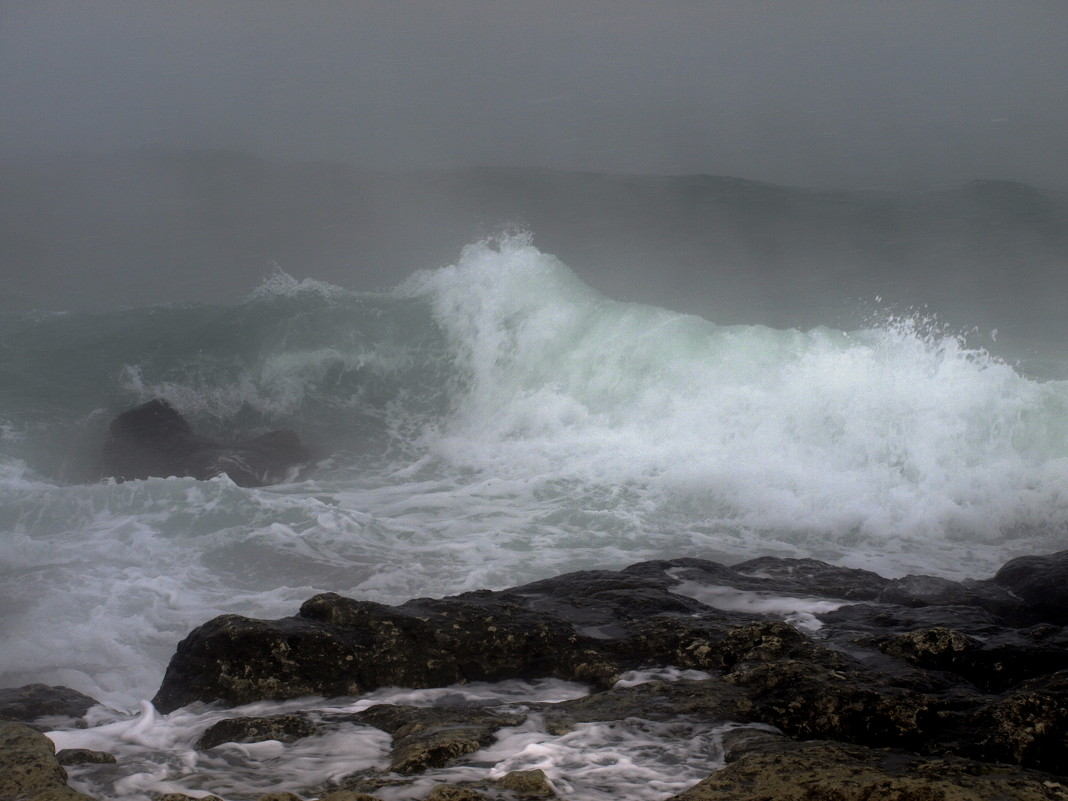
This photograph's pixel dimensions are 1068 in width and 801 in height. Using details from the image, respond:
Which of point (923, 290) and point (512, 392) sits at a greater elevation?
point (923, 290)

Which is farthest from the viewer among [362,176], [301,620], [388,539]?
[362,176]

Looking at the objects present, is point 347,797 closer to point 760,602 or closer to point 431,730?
point 431,730

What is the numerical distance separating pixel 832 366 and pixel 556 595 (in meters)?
10.8

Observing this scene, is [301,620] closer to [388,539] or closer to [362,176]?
[388,539]

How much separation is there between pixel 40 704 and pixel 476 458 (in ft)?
34.4

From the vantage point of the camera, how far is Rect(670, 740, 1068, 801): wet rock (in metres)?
2.69

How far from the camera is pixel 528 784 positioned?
3162 millimetres

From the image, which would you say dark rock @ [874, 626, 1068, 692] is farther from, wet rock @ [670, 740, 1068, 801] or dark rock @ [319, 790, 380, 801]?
dark rock @ [319, 790, 380, 801]

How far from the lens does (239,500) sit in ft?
39.8

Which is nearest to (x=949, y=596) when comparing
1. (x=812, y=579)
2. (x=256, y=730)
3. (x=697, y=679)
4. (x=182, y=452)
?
(x=812, y=579)

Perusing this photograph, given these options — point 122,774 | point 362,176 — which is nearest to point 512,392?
point 122,774

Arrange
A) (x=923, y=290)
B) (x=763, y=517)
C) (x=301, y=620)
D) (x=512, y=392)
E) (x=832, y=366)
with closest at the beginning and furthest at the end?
(x=301, y=620) → (x=763, y=517) → (x=832, y=366) → (x=512, y=392) → (x=923, y=290)

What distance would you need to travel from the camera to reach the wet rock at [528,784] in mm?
3129

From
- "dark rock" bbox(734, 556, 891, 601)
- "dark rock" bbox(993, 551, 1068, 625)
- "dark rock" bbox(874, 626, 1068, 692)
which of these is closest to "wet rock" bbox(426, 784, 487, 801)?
"dark rock" bbox(874, 626, 1068, 692)
